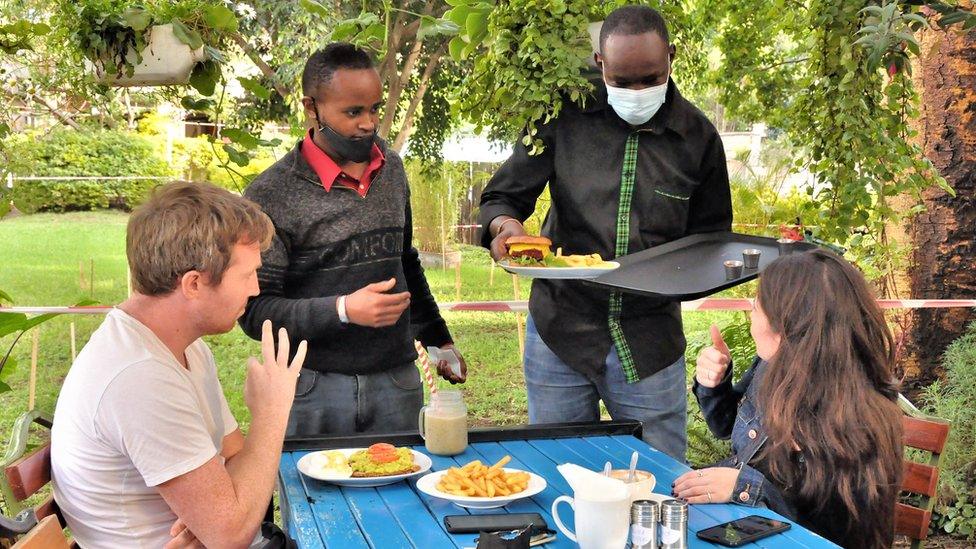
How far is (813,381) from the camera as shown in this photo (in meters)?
2.10

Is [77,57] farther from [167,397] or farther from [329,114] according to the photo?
[167,397]

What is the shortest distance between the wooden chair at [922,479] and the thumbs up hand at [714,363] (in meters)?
0.45

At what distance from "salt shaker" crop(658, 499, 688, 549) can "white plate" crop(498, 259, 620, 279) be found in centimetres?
90

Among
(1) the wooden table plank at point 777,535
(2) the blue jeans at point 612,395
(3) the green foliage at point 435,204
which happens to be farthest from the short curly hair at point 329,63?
(3) the green foliage at point 435,204

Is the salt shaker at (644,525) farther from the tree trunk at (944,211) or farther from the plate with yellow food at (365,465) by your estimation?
the tree trunk at (944,211)

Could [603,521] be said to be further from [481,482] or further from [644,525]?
[481,482]

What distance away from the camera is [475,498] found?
1995 mm

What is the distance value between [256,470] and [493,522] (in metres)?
0.45

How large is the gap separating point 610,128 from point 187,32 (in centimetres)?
126

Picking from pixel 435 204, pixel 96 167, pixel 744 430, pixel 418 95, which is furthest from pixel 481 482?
pixel 96 167

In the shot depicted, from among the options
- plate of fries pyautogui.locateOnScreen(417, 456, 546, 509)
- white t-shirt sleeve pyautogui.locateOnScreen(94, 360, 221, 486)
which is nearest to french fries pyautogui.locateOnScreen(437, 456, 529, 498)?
plate of fries pyautogui.locateOnScreen(417, 456, 546, 509)

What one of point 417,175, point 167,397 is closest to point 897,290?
point 167,397

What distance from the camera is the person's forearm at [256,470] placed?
183 cm

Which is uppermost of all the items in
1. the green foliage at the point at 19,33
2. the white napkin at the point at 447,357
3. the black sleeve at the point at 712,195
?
the green foliage at the point at 19,33
